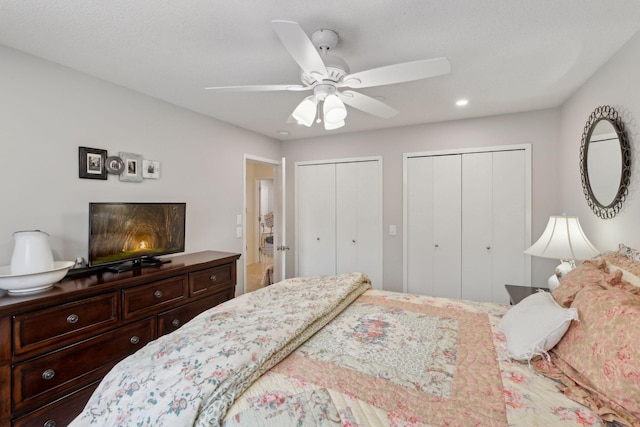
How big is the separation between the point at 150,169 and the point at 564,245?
345 cm

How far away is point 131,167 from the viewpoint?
2574 mm

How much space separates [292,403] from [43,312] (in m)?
1.59

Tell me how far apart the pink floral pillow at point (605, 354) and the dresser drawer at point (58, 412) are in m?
2.55

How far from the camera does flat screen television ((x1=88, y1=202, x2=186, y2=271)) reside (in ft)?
7.08

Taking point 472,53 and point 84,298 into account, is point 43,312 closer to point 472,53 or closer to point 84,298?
point 84,298

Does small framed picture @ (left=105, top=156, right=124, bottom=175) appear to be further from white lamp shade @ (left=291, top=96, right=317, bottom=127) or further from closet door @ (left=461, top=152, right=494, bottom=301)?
closet door @ (left=461, top=152, right=494, bottom=301)

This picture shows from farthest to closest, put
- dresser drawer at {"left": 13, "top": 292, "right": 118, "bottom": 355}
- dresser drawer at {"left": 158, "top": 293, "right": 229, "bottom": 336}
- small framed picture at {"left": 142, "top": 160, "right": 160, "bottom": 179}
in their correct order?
small framed picture at {"left": 142, "top": 160, "right": 160, "bottom": 179}
dresser drawer at {"left": 158, "top": 293, "right": 229, "bottom": 336}
dresser drawer at {"left": 13, "top": 292, "right": 118, "bottom": 355}

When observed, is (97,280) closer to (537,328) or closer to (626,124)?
(537,328)

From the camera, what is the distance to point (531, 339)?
131cm

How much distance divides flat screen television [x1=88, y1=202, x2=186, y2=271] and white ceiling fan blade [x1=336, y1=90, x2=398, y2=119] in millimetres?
1809

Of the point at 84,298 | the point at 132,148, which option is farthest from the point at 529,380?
the point at 132,148

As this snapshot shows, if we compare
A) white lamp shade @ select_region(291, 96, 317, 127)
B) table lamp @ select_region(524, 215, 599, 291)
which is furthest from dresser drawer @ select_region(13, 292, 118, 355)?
table lamp @ select_region(524, 215, 599, 291)

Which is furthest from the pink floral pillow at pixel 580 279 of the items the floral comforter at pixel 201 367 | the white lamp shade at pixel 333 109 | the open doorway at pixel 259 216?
the open doorway at pixel 259 216

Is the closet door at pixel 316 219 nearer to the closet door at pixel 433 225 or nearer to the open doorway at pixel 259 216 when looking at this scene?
the closet door at pixel 433 225
